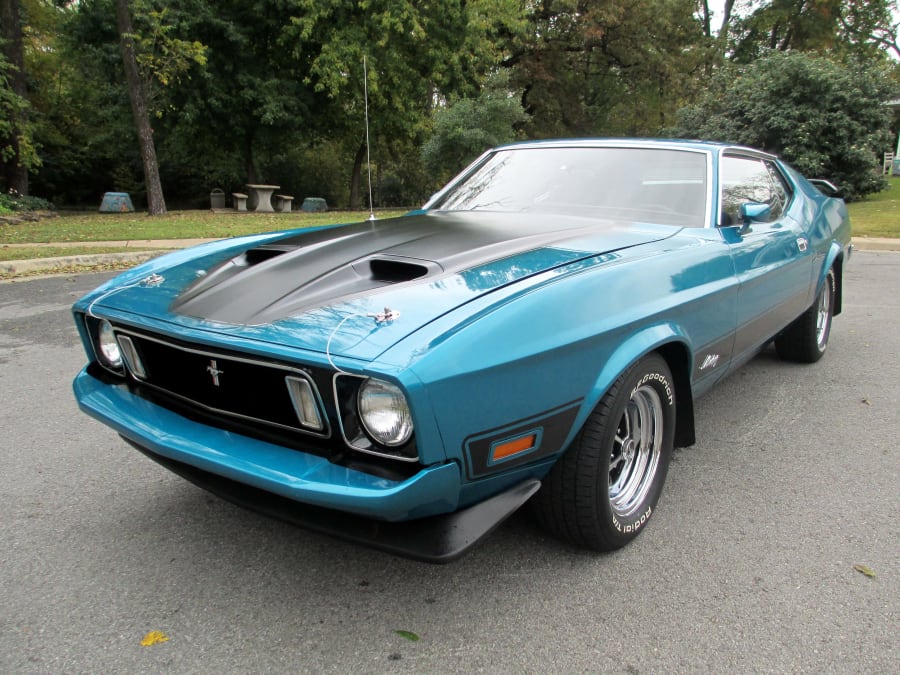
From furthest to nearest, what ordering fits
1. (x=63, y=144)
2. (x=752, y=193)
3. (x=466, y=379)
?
(x=63, y=144) → (x=752, y=193) → (x=466, y=379)

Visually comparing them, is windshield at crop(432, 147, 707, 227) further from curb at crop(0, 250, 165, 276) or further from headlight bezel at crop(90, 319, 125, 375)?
curb at crop(0, 250, 165, 276)

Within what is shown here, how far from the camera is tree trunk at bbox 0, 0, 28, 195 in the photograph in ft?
61.2

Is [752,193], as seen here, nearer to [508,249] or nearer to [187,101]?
[508,249]

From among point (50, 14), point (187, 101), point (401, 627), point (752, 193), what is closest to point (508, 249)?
point (401, 627)

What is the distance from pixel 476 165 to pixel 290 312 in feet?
7.22

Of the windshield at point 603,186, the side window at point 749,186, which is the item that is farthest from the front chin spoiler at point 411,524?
the side window at point 749,186

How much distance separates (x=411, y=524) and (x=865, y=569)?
155cm

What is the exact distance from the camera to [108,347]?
2354mm

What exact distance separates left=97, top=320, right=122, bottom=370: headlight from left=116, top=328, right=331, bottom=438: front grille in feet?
0.65

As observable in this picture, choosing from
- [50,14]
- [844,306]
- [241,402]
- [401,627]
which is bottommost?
[844,306]

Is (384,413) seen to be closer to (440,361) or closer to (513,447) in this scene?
(440,361)

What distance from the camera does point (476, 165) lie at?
12.5 feet

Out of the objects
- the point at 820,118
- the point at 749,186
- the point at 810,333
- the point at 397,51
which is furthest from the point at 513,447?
the point at 397,51

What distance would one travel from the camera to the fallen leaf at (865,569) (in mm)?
2123
